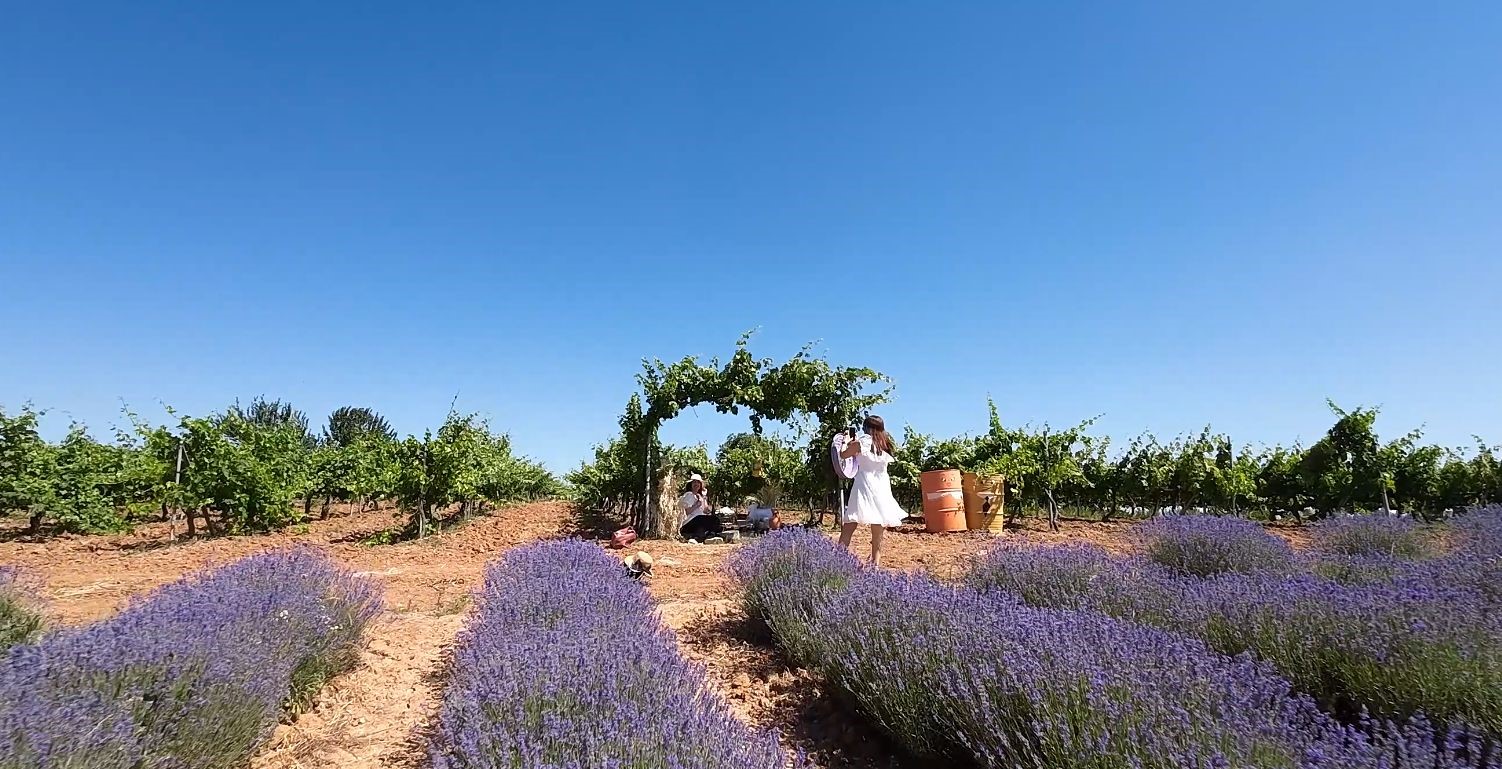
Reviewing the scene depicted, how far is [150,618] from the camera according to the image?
2.76 metres

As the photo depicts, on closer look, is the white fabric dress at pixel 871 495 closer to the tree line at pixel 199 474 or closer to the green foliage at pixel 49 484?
the tree line at pixel 199 474

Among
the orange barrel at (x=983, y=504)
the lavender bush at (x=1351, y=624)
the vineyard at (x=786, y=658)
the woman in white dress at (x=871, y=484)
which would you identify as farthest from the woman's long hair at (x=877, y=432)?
the orange barrel at (x=983, y=504)

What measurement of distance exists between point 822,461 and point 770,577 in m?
6.35

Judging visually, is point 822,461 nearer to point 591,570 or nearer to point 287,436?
point 591,570

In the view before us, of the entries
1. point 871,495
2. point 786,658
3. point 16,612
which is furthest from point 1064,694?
point 16,612

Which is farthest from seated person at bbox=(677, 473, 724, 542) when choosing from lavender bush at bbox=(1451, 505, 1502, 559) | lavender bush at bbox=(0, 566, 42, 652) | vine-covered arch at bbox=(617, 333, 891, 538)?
lavender bush at bbox=(1451, 505, 1502, 559)

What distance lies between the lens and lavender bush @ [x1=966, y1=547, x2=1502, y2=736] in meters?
2.12

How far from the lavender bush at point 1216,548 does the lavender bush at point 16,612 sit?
6371 mm

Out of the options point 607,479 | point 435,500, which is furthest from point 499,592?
point 607,479

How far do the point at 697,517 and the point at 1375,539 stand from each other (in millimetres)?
6554

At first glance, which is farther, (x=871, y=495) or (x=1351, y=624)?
(x=871, y=495)

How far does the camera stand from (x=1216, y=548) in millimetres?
4840

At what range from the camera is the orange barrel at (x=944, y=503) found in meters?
9.00

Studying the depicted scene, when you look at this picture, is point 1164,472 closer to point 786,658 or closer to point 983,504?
point 983,504
